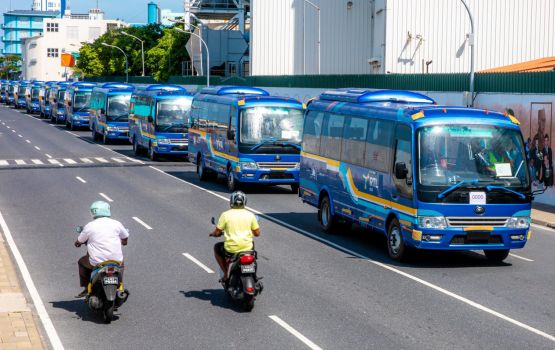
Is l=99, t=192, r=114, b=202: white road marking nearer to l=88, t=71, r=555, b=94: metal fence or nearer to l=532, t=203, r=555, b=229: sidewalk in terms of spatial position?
l=532, t=203, r=555, b=229: sidewalk

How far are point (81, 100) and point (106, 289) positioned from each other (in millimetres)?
53470

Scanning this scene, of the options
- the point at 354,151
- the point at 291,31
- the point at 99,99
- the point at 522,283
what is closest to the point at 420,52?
the point at 99,99

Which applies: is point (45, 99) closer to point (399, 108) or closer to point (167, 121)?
point (167, 121)

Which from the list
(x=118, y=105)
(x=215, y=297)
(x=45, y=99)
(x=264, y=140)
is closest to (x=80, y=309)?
(x=215, y=297)

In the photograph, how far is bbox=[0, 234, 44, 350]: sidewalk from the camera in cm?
1128

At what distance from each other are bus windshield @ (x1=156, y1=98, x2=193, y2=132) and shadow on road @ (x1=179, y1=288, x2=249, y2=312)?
25.9m

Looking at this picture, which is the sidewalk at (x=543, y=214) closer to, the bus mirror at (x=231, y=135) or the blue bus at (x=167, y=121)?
the bus mirror at (x=231, y=135)

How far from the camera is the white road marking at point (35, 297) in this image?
11.7m

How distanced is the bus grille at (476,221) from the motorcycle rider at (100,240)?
6.33 meters

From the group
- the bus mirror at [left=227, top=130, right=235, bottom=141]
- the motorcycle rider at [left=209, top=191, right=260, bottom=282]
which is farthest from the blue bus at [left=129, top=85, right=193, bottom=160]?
the motorcycle rider at [left=209, top=191, right=260, bottom=282]

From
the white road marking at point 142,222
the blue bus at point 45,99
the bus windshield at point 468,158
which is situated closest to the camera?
the bus windshield at point 468,158

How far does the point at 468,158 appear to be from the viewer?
55.9ft

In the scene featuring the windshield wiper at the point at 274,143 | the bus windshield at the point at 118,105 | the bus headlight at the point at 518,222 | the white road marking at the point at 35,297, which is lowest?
the white road marking at the point at 35,297

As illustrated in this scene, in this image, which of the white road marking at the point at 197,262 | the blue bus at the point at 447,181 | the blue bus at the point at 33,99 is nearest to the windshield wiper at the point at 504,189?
the blue bus at the point at 447,181
